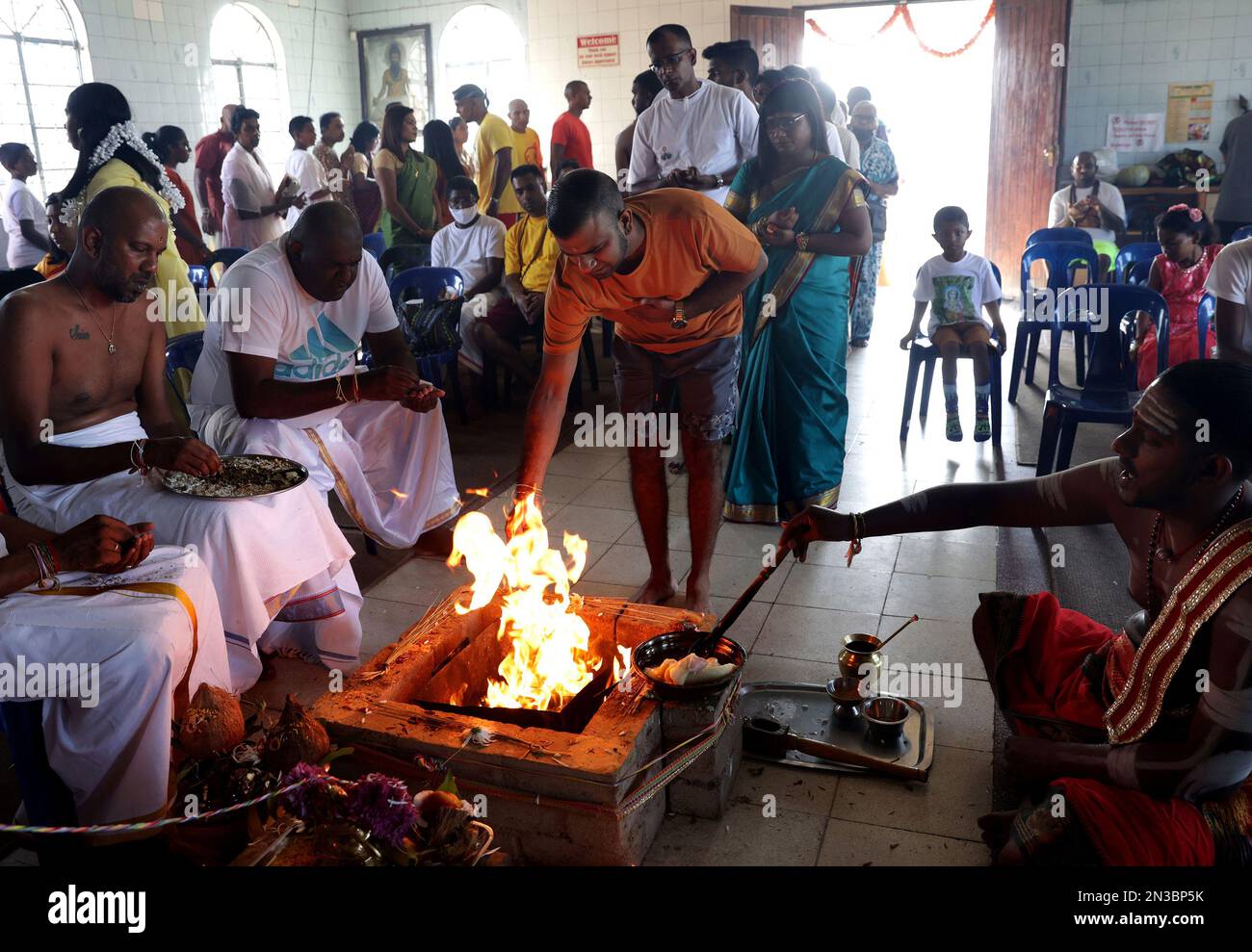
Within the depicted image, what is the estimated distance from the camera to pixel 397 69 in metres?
13.3

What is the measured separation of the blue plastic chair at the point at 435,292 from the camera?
623 centimetres

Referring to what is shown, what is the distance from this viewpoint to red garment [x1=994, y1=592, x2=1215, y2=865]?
2031mm

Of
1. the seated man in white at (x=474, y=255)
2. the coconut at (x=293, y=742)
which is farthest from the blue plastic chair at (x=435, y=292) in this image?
the coconut at (x=293, y=742)

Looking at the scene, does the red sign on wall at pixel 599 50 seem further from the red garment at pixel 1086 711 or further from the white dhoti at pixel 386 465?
the red garment at pixel 1086 711

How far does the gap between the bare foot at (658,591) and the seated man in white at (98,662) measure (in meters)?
1.88

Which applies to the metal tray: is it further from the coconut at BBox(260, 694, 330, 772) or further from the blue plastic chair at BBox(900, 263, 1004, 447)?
the blue plastic chair at BBox(900, 263, 1004, 447)

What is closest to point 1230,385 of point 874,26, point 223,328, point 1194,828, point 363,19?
point 1194,828

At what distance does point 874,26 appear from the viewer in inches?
444

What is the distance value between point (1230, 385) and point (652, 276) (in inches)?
72.7

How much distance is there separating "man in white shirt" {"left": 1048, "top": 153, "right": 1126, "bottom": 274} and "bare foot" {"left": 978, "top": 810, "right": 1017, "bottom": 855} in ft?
22.3

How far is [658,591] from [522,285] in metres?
3.74

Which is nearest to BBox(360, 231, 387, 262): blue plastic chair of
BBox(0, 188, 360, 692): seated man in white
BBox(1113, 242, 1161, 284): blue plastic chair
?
BBox(0, 188, 360, 692): seated man in white

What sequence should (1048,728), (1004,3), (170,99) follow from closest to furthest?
(1048,728) < (1004,3) < (170,99)
